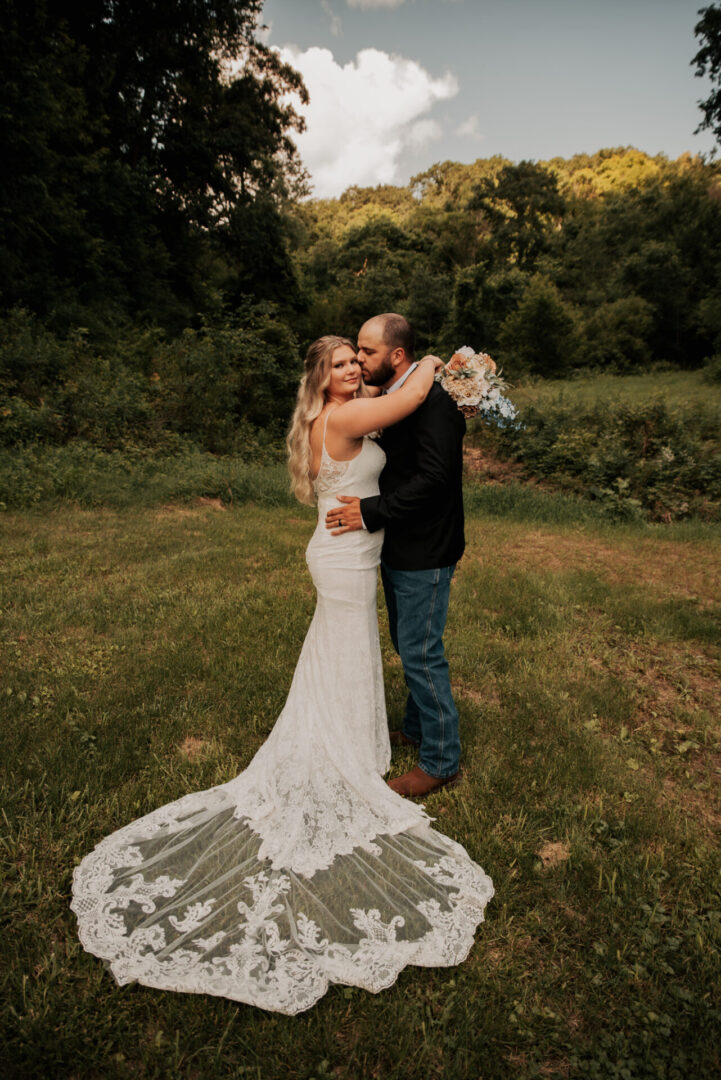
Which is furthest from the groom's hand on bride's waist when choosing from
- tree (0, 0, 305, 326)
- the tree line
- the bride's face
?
tree (0, 0, 305, 326)

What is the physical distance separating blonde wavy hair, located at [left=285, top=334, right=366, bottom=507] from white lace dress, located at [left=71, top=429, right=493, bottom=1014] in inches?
6.0

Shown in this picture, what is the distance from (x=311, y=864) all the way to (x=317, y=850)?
0.08 meters

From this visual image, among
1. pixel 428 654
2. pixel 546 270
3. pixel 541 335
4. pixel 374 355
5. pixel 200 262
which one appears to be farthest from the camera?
pixel 546 270

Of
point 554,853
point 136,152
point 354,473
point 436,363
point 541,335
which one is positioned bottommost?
point 554,853

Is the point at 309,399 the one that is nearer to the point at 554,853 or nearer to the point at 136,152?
the point at 554,853

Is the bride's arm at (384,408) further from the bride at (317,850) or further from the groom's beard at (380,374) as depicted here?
the groom's beard at (380,374)

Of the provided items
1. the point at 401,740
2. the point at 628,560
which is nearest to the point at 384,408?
the point at 401,740

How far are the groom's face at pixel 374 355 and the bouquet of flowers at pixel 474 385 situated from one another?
10.9 inches

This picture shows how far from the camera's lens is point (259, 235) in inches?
980

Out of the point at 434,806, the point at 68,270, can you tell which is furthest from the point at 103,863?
the point at 68,270

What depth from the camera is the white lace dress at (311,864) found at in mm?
2236

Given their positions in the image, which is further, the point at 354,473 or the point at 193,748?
the point at 193,748

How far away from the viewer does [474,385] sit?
2961mm

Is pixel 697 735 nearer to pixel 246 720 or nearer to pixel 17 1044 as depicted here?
pixel 246 720
